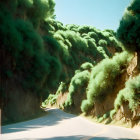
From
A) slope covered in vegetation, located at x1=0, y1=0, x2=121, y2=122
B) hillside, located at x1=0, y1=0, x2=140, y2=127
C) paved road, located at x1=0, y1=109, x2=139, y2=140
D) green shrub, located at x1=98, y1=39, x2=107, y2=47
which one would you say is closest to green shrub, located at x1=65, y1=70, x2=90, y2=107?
hillside, located at x1=0, y1=0, x2=140, y2=127

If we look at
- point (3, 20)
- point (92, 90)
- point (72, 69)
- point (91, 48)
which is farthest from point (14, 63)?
point (91, 48)

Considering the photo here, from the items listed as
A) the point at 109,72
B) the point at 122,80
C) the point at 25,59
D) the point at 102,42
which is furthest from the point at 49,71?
the point at 102,42

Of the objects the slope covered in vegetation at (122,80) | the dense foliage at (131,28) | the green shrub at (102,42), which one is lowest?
the slope covered in vegetation at (122,80)

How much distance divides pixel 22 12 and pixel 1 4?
487 cm

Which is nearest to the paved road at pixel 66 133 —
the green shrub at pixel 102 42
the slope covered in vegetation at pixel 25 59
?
the slope covered in vegetation at pixel 25 59

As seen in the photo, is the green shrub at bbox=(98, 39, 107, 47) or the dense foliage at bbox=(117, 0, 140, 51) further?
the green shrub at bbox=(98, 39, 107, 47)

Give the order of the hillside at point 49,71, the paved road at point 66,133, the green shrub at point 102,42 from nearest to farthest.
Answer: the paved road at point 66,133, the hillside at point 49,71, the green shrub at point 102,42

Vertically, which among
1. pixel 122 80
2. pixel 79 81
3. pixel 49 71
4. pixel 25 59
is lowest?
pixel 122 80

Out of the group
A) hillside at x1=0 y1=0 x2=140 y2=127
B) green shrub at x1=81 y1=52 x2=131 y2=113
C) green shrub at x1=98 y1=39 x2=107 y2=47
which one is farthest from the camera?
green shrub at x1=98 y1=39 x2=107 y2=47

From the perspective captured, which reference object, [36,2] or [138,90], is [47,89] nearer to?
[36,2]

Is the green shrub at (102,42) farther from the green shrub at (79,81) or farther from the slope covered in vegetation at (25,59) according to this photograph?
the green shrub at (79,81)

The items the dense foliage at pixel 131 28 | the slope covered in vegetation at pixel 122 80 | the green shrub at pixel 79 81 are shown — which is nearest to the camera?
the slope covered in vegetation at pixel 122 80

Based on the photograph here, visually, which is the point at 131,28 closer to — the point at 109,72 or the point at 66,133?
the point at 109,72

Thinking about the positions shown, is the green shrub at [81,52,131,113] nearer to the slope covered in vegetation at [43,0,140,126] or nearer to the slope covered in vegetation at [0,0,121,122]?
the slope covered in vegetation at [43,0,140,126]
